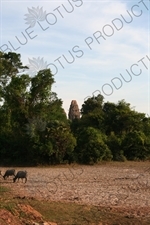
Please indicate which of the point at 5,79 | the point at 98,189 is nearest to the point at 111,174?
the point at 98,189

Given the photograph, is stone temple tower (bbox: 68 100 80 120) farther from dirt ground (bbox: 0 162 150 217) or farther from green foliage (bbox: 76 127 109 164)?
dirt ground (bbox: 0 162 150 217)

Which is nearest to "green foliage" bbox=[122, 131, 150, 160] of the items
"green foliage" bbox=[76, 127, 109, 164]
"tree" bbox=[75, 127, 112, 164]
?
"tree" bbox=[75, 127, 112, 164]

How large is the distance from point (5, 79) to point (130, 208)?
34000 millimetres

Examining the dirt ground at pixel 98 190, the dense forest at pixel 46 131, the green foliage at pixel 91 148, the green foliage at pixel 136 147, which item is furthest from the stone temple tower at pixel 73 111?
the dirt ground at pixel 98 190

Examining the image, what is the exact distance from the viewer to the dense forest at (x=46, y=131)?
39.7 meters

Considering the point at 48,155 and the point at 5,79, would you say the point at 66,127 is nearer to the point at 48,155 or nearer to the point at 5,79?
the point at 48,155

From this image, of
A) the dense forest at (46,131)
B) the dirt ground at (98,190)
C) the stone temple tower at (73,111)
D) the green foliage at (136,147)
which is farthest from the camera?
the stone temple tower at (73,111)

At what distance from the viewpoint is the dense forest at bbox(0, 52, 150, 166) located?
3969cm

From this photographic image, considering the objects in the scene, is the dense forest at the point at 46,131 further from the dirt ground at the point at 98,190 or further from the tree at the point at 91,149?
the dirt ground at the point at 98,190

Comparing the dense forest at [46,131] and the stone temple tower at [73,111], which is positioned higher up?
the stone temple tower at [73,111]

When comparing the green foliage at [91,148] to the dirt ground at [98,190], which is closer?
the dirt ground at [98,190]

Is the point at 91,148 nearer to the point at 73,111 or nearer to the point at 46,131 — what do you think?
the point at 46,131

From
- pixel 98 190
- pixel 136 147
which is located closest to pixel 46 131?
pixel 136 147

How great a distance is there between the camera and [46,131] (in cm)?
3944
